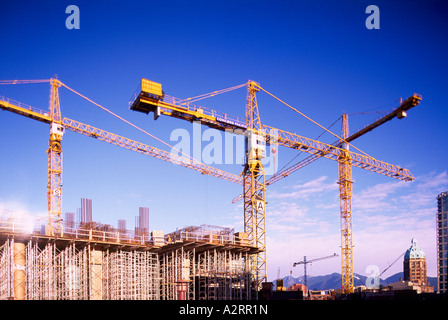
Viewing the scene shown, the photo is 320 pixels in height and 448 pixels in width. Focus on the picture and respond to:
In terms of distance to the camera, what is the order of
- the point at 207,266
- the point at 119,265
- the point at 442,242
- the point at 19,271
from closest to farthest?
the point at 19,271, the point at 119,265, the point at 207,266, the point at 442,242

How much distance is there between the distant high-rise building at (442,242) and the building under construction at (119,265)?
223 ft

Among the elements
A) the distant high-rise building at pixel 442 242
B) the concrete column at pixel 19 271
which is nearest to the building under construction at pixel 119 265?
the concrete column at pixel 19 271

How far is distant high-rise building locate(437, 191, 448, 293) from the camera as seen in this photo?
94787 mm

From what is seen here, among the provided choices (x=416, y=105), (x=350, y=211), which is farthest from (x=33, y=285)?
(x=416, y=105)

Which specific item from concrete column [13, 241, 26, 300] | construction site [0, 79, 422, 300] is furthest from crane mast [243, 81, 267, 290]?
concrete column [13, 241, 26, 300]

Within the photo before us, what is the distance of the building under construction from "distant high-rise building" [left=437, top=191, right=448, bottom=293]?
68022 millimetres

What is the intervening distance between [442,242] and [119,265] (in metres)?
83.5

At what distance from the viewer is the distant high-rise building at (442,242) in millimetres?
94787

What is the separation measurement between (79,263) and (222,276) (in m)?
13.0

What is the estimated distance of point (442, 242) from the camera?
96875 mm

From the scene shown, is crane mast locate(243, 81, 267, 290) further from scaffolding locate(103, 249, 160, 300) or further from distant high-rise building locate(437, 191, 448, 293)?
distant high-rise building locate(437, 191, 448, 293)

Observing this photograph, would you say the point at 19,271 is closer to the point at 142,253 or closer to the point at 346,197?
the point at 142,253

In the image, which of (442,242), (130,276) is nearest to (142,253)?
(130,276)

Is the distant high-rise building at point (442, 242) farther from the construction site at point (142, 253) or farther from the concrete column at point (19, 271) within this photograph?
the concrete column at point (19, 271)
